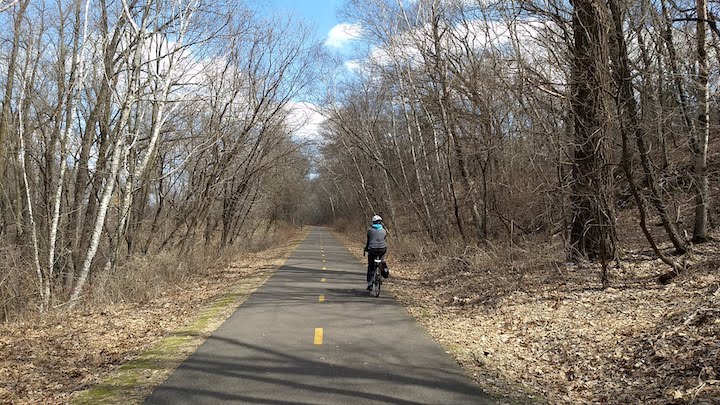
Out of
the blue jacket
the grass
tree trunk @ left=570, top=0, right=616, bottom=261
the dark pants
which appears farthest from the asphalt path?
tree trunk @ left=570, top=0, right=616, bottom=261

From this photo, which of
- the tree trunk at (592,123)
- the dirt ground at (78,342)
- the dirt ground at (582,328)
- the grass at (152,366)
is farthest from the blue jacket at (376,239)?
the tree trunk at (592,123)

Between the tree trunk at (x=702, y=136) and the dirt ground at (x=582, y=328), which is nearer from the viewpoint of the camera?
the dirt ground at (x=582, y=328)

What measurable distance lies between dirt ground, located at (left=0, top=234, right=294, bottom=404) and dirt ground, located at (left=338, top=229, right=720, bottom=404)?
4.53 metres

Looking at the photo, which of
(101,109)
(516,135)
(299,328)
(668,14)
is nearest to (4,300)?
(101,109)

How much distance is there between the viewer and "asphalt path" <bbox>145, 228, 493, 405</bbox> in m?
5.44

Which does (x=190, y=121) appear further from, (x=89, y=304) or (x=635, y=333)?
(x=635, y=333)

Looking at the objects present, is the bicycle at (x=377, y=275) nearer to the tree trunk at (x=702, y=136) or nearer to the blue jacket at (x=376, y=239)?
the blue jacket at (x=376, y=239)

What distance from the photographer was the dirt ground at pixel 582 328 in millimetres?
5715

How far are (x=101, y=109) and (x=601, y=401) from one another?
13.7 meters

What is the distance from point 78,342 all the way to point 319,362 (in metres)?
4.11

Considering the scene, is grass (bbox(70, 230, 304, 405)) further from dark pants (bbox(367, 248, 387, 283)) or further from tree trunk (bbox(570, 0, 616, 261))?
tree trunk (bbox(570, 0, 616, 261))

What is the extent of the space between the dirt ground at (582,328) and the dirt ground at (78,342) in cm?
453

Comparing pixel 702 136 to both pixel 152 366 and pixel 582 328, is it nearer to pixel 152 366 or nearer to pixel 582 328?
pixel 582 328

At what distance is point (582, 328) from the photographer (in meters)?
8.02
